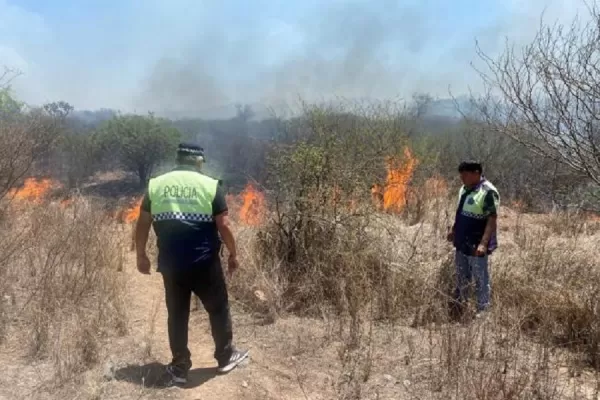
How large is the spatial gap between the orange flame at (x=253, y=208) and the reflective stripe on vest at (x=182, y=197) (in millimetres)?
3129

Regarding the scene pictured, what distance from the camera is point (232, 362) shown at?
4.35 metres

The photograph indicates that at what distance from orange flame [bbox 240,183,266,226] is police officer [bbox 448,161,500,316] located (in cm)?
258

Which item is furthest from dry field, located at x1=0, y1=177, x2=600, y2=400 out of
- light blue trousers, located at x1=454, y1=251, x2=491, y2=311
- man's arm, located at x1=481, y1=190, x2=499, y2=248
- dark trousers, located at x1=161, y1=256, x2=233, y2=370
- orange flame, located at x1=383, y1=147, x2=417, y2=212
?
orange flame, located at x1=383, y1=147, x2=417, y2=212

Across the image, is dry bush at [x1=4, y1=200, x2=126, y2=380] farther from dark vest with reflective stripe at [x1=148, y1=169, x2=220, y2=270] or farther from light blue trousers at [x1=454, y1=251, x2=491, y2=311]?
light blue trousers at [x1=454, y1=251, x2=491, y2=311]

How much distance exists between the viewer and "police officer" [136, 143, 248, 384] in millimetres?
3951

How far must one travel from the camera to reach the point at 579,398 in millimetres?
3830

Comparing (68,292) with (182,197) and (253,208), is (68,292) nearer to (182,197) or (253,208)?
(182,197)

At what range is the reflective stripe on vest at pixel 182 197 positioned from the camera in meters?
3.94

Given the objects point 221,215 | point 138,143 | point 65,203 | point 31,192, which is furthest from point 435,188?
point 138,143

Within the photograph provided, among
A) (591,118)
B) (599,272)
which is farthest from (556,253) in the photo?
(591,118)

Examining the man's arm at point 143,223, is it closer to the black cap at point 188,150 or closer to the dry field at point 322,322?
the black cap at point 188,150

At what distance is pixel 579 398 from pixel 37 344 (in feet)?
13.8

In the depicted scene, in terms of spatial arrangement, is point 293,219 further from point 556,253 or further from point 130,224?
point 130,224

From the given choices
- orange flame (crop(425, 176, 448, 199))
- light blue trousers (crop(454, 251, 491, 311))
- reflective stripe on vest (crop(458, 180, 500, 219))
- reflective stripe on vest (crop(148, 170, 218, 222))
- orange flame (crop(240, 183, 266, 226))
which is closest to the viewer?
reflective stripe on vest (crop(148, 170, 218, 222))
